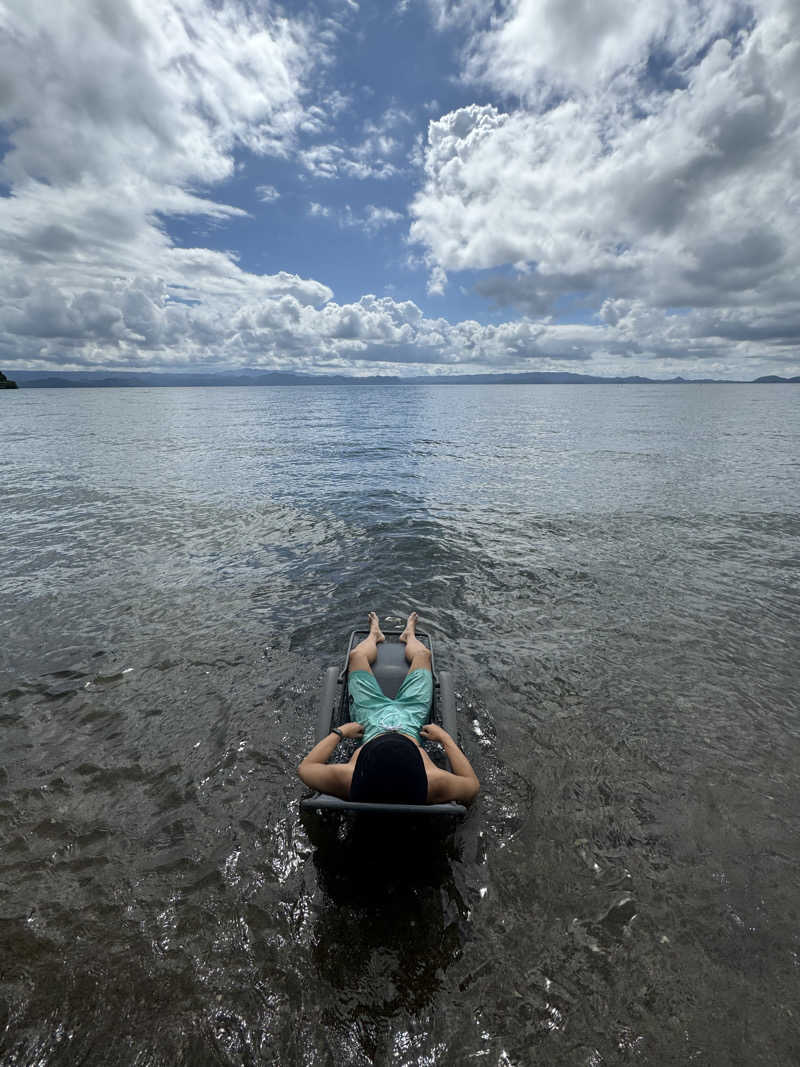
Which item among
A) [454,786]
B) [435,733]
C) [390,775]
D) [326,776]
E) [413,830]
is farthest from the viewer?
[435,733]

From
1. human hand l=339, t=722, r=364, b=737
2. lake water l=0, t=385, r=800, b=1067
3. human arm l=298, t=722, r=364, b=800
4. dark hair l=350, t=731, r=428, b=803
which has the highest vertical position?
dark hair l=350, t=731, r=428, b=803

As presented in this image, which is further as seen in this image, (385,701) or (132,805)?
(385,701)

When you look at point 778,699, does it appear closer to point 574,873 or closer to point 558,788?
point 558,788

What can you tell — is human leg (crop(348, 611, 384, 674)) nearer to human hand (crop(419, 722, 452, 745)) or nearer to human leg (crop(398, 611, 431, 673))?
human leg (crop(398, 611, 431, 673))

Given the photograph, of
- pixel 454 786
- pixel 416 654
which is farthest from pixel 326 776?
pixel 416 654

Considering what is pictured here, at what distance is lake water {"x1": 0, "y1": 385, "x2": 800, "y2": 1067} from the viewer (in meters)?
3.81

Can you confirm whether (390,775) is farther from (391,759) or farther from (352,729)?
(352,729)

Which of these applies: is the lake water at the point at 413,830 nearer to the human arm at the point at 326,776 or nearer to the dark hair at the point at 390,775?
the human arm at the point at 326,776

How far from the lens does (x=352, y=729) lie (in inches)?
232

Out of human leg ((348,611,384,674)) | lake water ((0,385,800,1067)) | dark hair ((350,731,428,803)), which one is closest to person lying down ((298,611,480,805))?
dark hair ((350,731,428,803))

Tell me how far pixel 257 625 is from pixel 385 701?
451 centimetres

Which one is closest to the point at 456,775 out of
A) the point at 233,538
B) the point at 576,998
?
the point at 576,998

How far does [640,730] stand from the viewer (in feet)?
23.0

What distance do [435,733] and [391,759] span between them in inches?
47.2
